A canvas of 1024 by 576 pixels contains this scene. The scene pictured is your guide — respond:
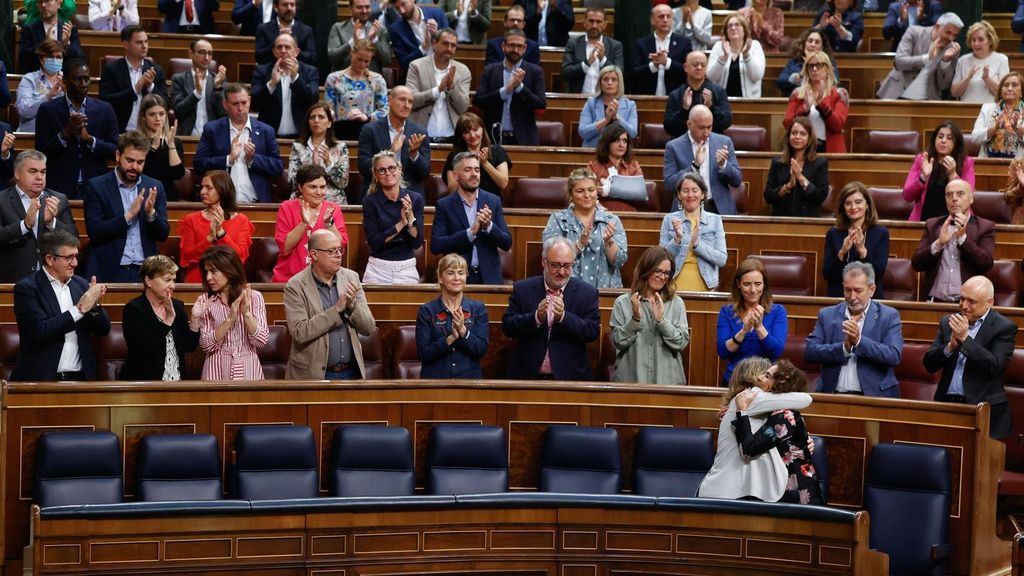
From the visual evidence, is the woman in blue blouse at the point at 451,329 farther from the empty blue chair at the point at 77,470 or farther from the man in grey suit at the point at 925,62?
the man in grey suit at the point at 925,62

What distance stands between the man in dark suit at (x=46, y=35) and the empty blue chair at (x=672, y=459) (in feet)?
15.7

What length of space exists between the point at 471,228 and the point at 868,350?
1.99m

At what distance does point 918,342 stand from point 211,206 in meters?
3.42

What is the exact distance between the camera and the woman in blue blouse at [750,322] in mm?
6891

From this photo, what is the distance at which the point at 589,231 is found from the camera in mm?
7586

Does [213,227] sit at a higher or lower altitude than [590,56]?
lower

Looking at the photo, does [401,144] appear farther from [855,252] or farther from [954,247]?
[954,247]

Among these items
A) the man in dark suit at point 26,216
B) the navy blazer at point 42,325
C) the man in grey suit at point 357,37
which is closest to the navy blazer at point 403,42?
the man in grey suit at point 357,37

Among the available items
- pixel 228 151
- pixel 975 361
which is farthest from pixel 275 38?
pixel 975 361

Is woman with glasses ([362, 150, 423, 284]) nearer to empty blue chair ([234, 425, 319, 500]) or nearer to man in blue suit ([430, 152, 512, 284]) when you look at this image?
man in blue suit ([430, 152, 512, 284])

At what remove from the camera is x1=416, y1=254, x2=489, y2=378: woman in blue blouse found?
6.87 metres

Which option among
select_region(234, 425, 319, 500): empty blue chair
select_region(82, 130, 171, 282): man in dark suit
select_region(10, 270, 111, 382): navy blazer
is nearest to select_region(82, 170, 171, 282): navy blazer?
select_region(82, 130, 171, 282): man in dark suit

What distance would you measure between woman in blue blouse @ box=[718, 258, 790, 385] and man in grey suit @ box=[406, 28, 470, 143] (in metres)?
2.73

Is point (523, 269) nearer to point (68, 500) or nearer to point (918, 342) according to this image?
point (918, 342)
